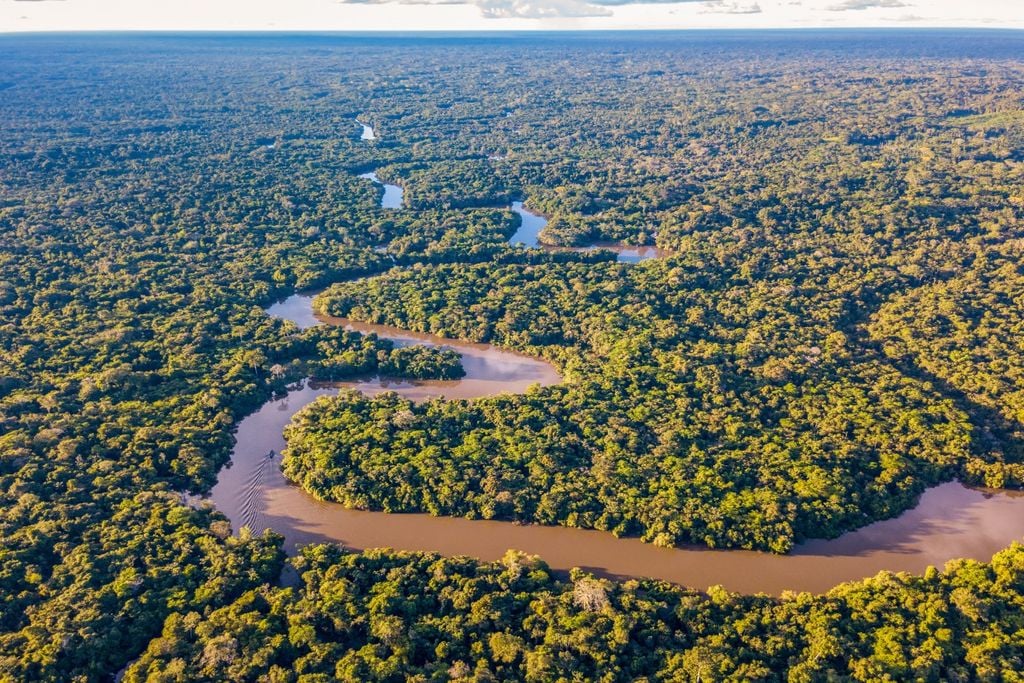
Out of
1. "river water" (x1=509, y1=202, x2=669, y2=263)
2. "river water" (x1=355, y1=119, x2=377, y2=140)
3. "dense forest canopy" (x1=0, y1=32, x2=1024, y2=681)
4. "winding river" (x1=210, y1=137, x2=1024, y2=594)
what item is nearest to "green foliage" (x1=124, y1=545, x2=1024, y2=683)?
"dense forest canopy" (x1=0, y1=32, x2=1024, y2=681)

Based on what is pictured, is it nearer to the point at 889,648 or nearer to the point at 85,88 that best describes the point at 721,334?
the point at 889,648

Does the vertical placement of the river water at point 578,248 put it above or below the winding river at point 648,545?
above

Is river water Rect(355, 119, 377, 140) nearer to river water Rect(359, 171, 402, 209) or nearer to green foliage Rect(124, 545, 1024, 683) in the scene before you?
river water Rect(359, 171, 402, 209)

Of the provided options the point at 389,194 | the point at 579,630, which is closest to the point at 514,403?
the point at 579,630

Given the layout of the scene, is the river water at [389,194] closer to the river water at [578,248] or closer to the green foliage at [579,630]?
the river water at [578,248]

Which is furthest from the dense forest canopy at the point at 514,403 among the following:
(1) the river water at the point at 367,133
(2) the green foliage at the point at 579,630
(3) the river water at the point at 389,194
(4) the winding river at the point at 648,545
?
(1) the river water at the point at 367,133
